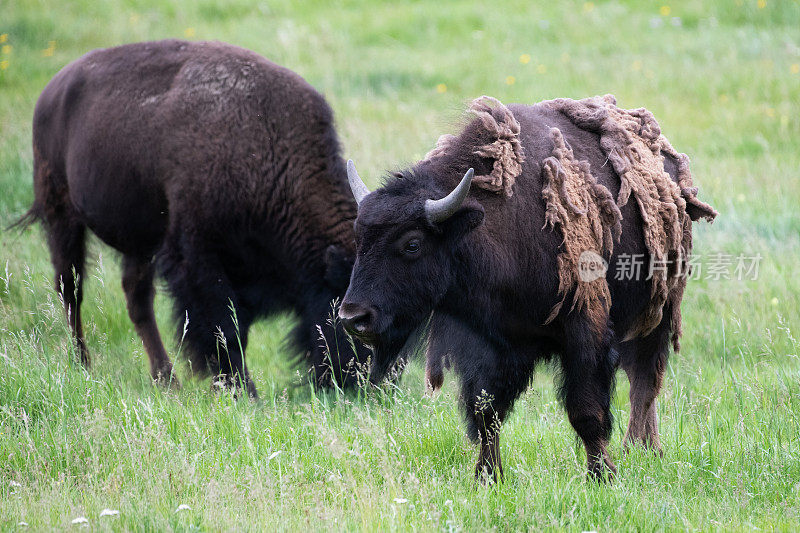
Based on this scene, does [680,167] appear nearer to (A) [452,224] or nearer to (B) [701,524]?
(A) [452,224]

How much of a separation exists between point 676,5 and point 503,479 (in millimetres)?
13282

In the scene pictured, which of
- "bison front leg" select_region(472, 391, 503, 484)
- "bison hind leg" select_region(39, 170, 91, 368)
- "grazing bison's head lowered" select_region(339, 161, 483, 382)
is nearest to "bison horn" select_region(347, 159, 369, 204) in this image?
"grazing bison's head lowered" select_region(339, 161, 483, 382)

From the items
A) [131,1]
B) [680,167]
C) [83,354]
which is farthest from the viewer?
[131,1]

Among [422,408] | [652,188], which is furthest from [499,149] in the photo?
[422,408]

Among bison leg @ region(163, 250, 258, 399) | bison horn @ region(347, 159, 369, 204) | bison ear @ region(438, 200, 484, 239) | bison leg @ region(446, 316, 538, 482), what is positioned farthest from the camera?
bison leg @ region(163, 250, 258, 399)

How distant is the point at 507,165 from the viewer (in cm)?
407

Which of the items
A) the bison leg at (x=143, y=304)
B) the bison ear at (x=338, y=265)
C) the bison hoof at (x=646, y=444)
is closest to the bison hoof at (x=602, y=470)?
the bison hoof at (x=646, y=444)

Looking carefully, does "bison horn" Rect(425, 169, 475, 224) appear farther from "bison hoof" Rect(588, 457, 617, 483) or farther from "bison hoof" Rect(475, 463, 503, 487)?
"bison hoof" Rect(588, 457, 617, 483)

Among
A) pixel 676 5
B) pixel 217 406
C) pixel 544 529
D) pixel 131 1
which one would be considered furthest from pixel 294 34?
pixel 544 529

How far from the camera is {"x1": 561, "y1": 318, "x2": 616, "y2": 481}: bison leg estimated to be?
4137 millimetres

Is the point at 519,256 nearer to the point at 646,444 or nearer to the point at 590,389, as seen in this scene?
the point at 590,389

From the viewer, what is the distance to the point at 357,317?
3732mm

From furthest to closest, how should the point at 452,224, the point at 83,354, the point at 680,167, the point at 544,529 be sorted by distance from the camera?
the point at 83,354, the point at 680,167, the point at 452,224, the point at 544,529

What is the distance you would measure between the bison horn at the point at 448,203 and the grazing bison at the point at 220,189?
162 centimetres
